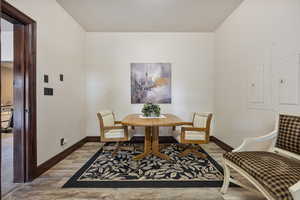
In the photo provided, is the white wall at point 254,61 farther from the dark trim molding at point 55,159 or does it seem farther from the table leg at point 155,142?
the dark trim molding at point 55,159

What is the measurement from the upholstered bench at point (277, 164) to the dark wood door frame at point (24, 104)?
2594 millimetres

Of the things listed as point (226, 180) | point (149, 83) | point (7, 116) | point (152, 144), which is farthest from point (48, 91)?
point (7, 116)

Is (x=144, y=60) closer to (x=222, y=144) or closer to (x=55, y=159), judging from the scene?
(x=222, y=144)

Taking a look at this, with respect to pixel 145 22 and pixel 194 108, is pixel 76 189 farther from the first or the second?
pixel 145 22

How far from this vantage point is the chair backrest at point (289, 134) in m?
1.62

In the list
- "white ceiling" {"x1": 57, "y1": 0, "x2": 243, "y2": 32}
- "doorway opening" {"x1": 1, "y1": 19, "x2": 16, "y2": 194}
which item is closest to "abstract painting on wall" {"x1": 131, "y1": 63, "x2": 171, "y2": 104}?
"white ceiling" {"x1": 57, "y1": 0, "x2": 243, "y2": 32}

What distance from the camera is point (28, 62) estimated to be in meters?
2.12

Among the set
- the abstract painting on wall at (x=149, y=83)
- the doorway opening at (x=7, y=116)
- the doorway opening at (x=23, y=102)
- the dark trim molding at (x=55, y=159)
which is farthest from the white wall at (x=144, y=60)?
the doorway opening at (x=23, y=102)

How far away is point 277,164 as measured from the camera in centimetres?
142

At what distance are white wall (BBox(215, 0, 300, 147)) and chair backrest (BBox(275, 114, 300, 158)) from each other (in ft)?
0.56

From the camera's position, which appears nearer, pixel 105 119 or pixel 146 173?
pixel 146 173

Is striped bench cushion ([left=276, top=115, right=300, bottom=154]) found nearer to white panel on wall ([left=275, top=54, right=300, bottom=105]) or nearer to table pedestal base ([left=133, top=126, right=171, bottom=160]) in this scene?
white panel on wall ([left=275, top=54, right=300, bottom=105])

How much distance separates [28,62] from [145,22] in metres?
2.43

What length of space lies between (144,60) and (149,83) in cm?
62
